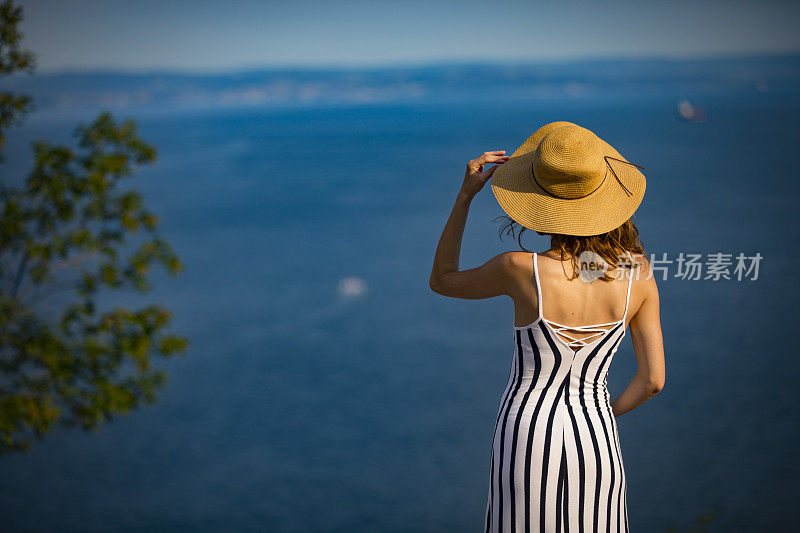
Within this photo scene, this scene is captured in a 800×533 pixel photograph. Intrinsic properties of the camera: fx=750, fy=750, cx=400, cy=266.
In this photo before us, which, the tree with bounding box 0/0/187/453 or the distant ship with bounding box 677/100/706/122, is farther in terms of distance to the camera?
the distant ship with bounding box 677/100/706/122

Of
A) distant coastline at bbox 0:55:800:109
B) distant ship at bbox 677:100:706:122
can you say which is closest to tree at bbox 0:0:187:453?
distant coastline at bbox 0:55:800:109

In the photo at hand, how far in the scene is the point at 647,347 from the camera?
61.4 inches

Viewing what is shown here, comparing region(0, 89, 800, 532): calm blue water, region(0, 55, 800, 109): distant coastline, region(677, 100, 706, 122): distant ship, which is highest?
region(0, 55, 800, 109): distant coastline

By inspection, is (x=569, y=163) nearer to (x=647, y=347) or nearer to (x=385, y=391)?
(x=647, y=347)

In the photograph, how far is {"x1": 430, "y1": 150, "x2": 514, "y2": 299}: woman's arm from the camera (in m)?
1.49

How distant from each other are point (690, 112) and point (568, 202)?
5008 centimetres

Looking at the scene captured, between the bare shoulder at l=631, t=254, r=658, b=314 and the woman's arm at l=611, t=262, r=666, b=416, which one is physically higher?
the bare shoulder at l=631, t=254, r=658, b=314

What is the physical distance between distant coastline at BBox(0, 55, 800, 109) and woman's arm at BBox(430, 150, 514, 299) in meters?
45.6

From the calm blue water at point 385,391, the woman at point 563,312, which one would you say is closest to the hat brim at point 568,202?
the woman at point 563,312

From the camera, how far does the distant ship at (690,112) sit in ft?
149

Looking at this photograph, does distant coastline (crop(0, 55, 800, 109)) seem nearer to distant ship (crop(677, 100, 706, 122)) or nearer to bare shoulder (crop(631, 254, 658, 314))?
distant ship (crop(677, 100, 706, 122))

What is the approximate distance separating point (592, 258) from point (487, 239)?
18915mm

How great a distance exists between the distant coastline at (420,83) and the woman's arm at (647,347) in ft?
150

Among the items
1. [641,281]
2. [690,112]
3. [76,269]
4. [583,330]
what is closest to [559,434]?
[583,330]
